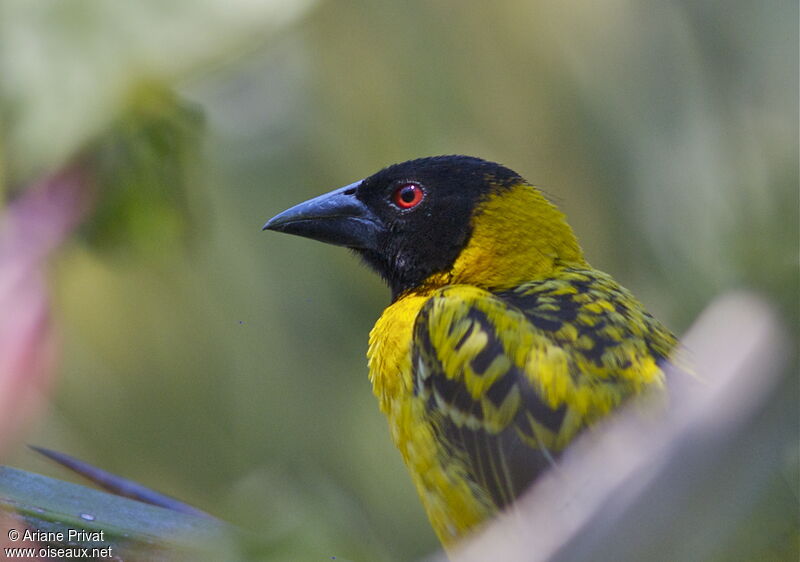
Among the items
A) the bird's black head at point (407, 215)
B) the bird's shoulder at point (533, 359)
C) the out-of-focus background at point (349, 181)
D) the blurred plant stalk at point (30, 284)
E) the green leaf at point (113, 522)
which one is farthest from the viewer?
the out-of-focus background at point (349, 181)

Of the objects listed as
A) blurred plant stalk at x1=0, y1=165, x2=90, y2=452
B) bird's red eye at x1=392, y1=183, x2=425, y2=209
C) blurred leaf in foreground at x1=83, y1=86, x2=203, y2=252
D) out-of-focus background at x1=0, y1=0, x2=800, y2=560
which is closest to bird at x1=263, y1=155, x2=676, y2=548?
bird's red eye at x1=392, y1=183, x2=425, y2=209

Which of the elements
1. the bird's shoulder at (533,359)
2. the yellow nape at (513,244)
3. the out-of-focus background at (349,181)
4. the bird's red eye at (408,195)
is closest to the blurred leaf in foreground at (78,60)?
the out-of-focus background at (349,181)

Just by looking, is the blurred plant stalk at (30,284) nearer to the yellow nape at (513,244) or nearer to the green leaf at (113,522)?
the green leaf at (113,522)

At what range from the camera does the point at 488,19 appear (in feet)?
13.5

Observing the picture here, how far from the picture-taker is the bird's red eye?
112 inches

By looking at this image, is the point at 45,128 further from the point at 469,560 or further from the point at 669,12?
the point at 669,12

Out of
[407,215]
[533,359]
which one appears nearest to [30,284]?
[407,215]

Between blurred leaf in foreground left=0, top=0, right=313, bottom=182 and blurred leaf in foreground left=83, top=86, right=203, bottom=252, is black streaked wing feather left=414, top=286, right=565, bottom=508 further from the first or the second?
blurred leaf in foreground left=0, top=0, right=313, bottom=182

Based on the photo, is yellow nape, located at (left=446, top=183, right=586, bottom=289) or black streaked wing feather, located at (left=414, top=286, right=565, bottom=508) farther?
yellow nape, located at (left=446, top=183, right=586, bottom=289)

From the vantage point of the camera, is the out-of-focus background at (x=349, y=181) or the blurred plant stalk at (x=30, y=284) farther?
the out-of-focus background at (x=349, y=181)

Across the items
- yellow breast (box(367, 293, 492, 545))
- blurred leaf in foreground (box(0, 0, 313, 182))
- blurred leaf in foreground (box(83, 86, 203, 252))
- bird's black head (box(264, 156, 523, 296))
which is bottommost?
yellow breast (box(367, 293, 492, 545))

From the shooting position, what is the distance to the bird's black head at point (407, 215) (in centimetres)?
277

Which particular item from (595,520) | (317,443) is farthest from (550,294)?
(317,443)

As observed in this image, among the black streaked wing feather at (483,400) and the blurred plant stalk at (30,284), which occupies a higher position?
the blurred plant stalk at (30,284)
